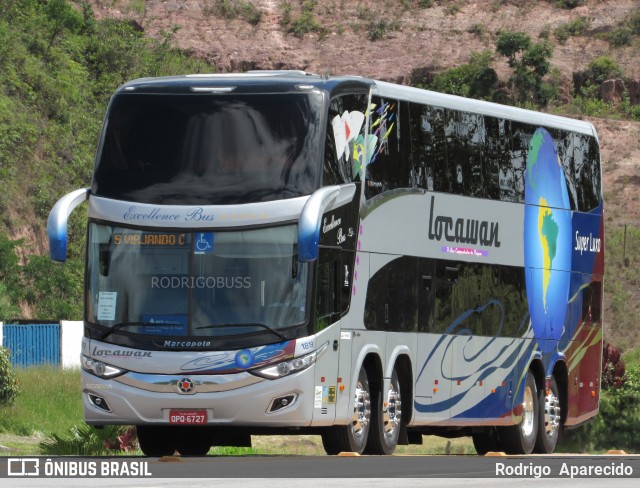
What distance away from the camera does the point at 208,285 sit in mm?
18391

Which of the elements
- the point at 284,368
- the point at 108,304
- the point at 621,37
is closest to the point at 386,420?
the point at 284,368

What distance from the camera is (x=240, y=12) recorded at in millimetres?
116938

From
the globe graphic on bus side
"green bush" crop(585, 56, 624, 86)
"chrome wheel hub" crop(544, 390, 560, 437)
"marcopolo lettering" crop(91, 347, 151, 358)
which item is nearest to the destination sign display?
"marcopolo lettering" crop(91, 347, 151, 358)

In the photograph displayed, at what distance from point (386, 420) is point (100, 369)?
4.04m

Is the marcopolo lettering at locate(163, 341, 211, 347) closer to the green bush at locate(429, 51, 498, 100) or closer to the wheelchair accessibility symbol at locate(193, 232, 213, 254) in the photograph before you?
the wheelchair accessibility symbol at locate(193, 232, 213, 254)

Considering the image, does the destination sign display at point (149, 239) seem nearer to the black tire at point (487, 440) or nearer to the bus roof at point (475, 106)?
the bus roof at point (475, 106)

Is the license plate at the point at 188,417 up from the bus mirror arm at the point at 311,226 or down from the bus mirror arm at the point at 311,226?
down

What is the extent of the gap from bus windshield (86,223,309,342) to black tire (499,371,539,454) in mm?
6919

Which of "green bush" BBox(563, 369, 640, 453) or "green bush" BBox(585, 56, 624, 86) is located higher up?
"green bush" BBox(585, 56, 624, 86)

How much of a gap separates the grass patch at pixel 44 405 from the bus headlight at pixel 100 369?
8819 millimetres

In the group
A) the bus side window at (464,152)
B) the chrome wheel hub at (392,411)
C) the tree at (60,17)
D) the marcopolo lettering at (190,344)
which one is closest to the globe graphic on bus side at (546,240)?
the bus side window at (464,152)

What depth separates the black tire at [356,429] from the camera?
769 inches

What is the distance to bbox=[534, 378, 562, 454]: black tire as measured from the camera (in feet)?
82.0

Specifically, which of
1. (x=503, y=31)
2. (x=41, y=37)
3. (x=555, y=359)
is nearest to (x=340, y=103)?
(x=555, y=359)
